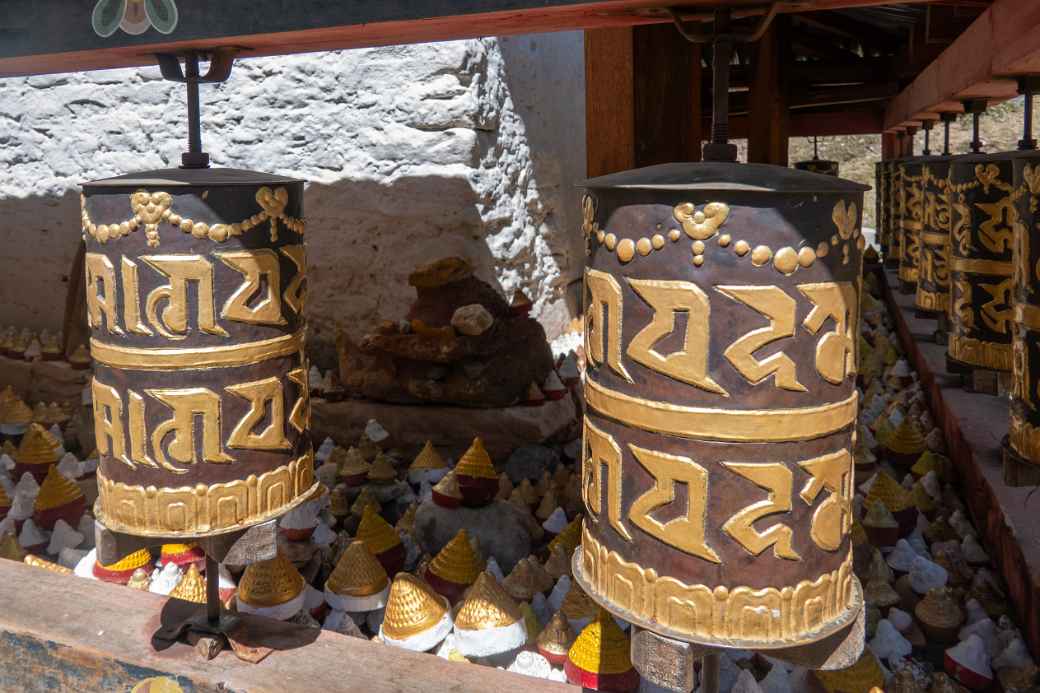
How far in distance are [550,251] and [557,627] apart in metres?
3.33

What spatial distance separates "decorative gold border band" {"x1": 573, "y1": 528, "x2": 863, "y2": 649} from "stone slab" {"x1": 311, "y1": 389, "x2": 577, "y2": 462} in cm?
238

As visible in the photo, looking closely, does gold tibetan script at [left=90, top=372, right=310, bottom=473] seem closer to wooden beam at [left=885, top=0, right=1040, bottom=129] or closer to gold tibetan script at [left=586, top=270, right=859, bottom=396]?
gold tibetan script at [left=586, top=270, right=859, bottom=396]

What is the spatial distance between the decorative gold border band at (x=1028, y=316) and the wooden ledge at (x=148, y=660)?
1.30 metres

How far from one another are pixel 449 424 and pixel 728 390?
2.68 metres

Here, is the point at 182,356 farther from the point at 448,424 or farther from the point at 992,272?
the point at 992,272

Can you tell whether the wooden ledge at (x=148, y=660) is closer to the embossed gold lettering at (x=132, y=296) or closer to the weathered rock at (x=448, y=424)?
the embossed gold lettering at (x=132, y=296)

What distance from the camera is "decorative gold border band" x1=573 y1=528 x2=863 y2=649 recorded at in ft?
4.58

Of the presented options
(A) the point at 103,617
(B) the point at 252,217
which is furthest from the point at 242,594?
(B) the point at 252,217

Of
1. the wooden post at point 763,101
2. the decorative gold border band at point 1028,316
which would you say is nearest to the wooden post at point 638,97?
the decorative gold border band at point 1028,316

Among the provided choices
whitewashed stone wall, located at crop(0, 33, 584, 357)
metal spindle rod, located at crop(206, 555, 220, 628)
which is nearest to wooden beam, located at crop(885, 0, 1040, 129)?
whitewashed stone wall, located at crop(0, 33, 584, 357)

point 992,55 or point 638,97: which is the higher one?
point 992,55

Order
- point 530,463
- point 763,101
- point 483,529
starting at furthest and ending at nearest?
point 763,101
point 530,463
point 483,529

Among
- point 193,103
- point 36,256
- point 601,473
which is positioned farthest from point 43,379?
point 601,473

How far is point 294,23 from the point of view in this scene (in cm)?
169
